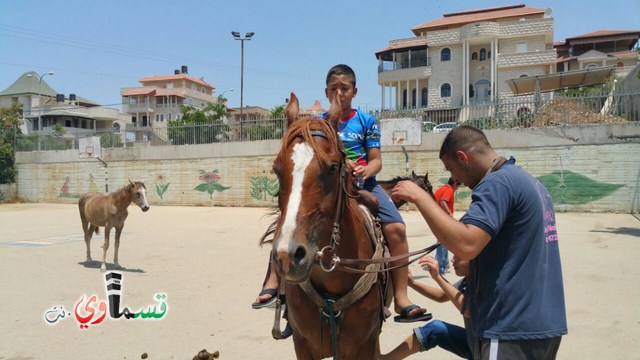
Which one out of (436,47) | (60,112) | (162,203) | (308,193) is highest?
(436,47)

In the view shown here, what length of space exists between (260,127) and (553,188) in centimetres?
1531

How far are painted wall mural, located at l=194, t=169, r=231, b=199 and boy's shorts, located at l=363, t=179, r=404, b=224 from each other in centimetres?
2293

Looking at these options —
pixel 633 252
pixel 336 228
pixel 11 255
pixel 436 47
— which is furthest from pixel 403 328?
pixel 436 47

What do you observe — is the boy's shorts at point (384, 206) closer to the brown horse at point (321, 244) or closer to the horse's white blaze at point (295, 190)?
the brown horse at point (321, 244)

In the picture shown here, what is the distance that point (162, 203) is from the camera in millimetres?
27734

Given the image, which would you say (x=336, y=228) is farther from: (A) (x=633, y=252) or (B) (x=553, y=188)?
(B) (x=553, y=188)

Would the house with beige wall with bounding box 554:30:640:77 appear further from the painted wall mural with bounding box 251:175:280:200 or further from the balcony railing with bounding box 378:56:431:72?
the painted wall mural with bounding box 251:175:280:200

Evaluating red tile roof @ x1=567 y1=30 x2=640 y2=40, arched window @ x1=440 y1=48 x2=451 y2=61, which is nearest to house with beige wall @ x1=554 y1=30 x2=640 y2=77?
red tile roof @ x1=567 y1=30 x2=640 y2=40

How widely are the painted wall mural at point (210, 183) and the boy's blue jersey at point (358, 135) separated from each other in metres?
22.9

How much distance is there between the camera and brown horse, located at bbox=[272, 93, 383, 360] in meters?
2.11

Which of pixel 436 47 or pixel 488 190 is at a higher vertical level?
pixel 436 47

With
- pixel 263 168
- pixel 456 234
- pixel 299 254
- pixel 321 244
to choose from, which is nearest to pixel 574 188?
pixel 263 168

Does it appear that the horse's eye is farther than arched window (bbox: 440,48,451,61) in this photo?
No

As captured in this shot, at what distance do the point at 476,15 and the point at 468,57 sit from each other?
36.5ft
